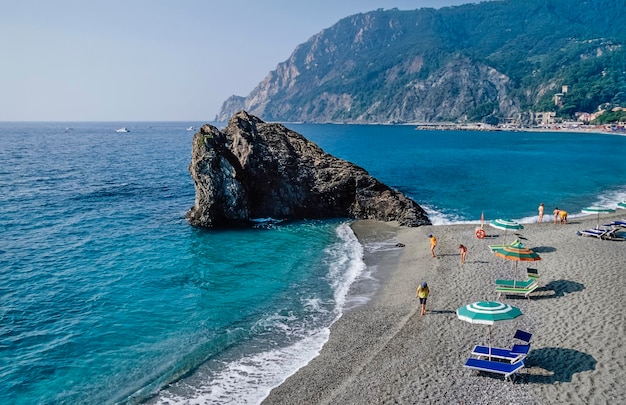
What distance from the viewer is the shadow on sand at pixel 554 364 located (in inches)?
582

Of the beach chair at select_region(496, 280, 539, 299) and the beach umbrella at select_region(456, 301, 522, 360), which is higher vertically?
the beach umbrella at select_region(456, 301, 522, 360)

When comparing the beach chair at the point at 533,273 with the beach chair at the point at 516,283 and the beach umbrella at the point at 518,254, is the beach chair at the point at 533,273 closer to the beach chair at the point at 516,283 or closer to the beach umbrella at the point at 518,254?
the beach chair at the point at 516,283

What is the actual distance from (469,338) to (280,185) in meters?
26.4

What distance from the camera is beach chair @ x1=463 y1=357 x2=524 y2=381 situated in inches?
583

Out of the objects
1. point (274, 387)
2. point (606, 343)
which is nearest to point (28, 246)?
point (274, 387)

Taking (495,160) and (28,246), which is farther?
(495,160)

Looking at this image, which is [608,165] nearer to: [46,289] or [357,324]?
[357,324]

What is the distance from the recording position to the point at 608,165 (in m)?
83.1

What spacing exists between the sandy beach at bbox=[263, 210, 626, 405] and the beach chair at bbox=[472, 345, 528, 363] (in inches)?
20.9

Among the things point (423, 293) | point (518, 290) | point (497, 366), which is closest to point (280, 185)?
point (423, 293)

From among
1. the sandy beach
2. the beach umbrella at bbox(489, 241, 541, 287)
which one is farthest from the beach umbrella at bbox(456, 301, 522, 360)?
the beach umbrella at bbox(489, 241, 541, 287)

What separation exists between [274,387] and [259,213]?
26.6m

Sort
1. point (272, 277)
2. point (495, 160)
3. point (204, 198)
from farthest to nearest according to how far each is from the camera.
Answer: point (495, 160) → point (204, 198) → point (272, 277)

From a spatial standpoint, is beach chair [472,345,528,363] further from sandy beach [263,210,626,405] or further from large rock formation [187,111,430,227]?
large rock formation [187,111,430,227]
